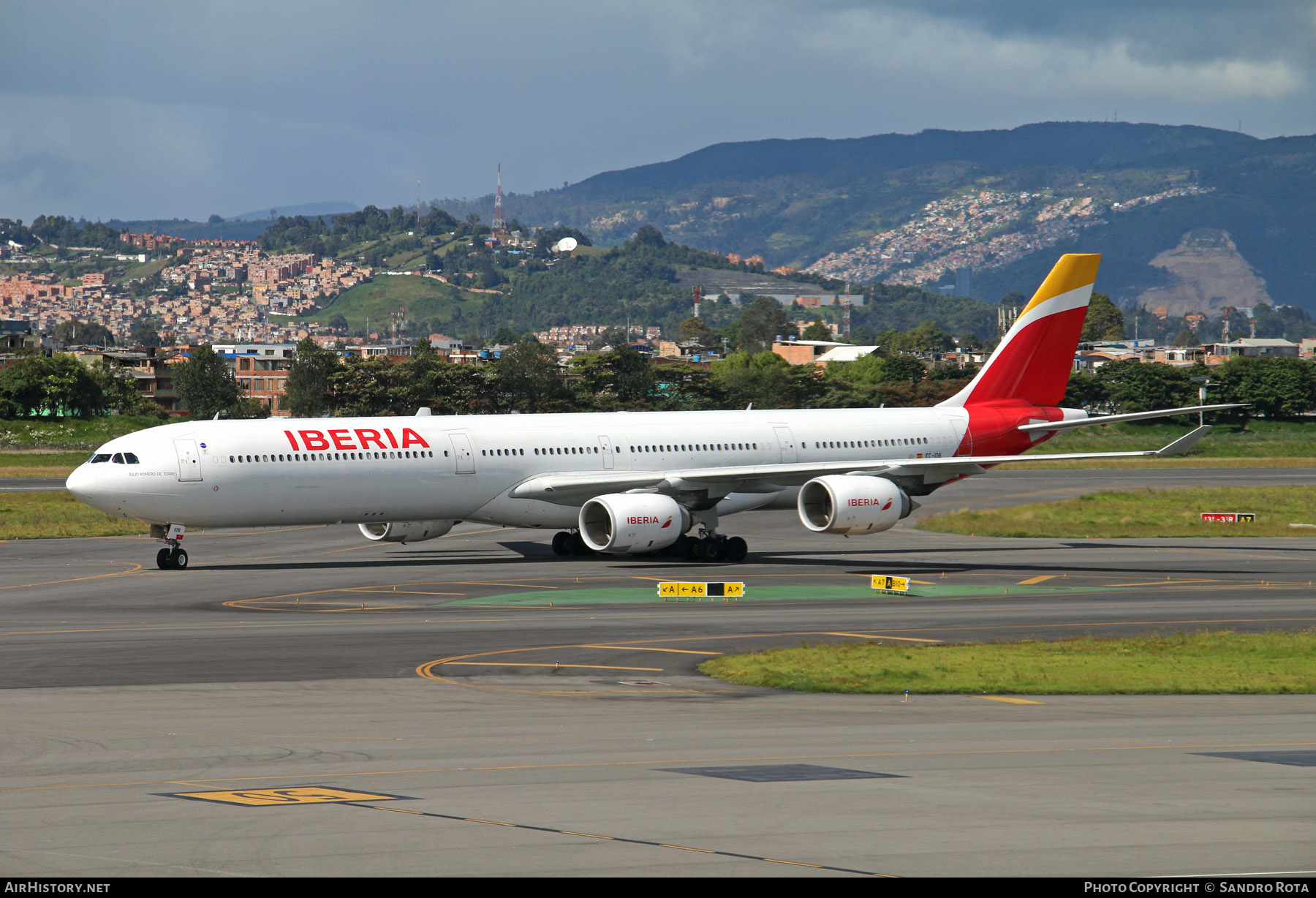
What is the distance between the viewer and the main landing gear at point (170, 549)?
45750mm

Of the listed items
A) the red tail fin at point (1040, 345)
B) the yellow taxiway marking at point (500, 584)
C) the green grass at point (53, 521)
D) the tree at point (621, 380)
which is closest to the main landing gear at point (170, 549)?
the yellow taxiway marking at point (500, 584)

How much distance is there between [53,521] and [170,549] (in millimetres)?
23059

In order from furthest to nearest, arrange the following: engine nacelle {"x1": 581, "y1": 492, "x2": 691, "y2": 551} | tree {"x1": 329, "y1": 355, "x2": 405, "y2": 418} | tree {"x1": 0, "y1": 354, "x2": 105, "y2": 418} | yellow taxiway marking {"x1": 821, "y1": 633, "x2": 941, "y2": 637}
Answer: tree {"x1": 329, "y1": 355, "x2": 405, "y2": 418}, tree {"x1": 0, "y1": 354, "x2": 105, "y2": 418}, engine nacelle {"x1": 581, "y1": 492, "x2": 691, "y2": 551}, yellow taxiway marking {"x1": 821, "y1": 633, "x2": 941, "y2": 637}

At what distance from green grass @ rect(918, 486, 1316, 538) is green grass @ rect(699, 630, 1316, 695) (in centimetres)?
3064

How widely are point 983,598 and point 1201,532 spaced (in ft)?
84.6

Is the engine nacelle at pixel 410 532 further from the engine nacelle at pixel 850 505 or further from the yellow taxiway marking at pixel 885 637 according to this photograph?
the yellow taxiway marking at pixel 885 637

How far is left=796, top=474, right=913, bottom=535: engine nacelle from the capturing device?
47656 millimetres

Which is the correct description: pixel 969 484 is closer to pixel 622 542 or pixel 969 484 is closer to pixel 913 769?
pixel 622 542

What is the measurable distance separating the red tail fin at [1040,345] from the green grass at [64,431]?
102 m

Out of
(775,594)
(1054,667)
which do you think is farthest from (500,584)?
(1054,667)

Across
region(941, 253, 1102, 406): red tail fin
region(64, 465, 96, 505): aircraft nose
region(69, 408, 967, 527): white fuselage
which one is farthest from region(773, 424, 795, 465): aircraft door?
region(64, 465, 96, 505): aircraft nose

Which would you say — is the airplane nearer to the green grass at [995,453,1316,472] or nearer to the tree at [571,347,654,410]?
the green grass at [995,453,1316,472]
